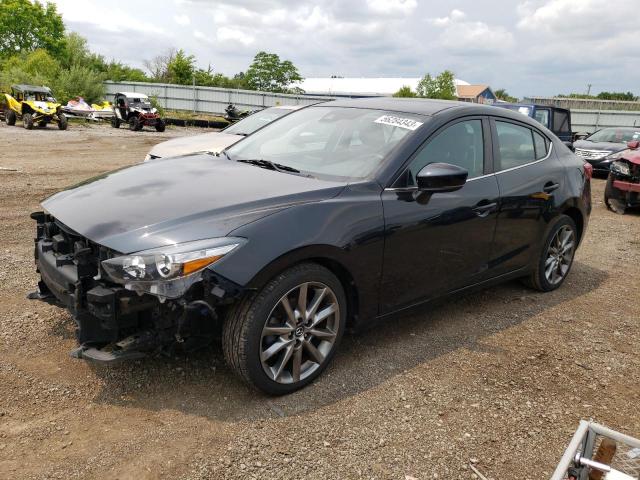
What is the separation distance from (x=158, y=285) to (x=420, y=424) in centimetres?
154

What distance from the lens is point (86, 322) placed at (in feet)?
8.81

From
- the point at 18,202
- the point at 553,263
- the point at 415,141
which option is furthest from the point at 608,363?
the point at 18,202

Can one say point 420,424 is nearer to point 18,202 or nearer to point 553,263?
point 553,263

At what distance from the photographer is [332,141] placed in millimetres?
3816

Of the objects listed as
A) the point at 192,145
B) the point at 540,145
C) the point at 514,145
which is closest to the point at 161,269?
the point at 514,145

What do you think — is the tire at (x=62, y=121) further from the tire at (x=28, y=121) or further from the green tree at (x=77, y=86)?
the green tree at (x=77, y=86)

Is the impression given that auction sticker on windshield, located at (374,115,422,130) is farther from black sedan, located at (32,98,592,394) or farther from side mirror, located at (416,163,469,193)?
side mirror, located at (416,163,469,193)

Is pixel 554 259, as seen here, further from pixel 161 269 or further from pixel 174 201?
pixel 161 269

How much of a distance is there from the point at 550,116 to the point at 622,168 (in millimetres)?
4951

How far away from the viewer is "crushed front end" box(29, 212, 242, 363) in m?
2.56

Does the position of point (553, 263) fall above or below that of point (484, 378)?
above

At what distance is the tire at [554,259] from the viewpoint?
15.5 feet

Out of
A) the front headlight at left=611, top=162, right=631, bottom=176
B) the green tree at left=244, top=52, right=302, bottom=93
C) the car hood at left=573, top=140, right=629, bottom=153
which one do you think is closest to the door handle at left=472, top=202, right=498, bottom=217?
the front headlight at left=611, top=162, right=631, bottom=176

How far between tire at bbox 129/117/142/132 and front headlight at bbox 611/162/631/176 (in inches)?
785
